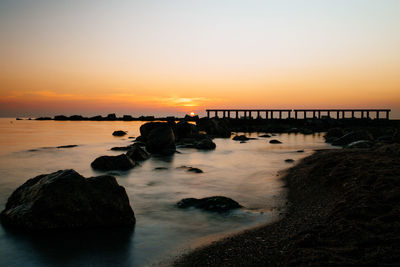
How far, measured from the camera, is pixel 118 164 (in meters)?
15.7

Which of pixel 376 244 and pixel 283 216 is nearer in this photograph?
pixel 376 244

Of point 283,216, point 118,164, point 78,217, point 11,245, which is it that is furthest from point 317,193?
point 118,164

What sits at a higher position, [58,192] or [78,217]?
[58,192]

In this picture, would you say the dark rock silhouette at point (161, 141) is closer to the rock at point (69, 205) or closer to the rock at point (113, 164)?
the rock at point (113, 164)

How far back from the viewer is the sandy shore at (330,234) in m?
4.61

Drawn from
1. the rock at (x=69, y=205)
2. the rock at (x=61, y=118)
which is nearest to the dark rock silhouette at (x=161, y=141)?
the rock at (x=69, y=205)

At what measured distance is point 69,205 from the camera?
699 centimetres

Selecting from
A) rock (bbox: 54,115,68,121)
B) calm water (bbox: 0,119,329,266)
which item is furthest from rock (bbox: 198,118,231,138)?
rock (bbox: 54,115,68,121)

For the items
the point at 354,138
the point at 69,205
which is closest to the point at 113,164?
the point at 69,205

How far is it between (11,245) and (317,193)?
8.34 m

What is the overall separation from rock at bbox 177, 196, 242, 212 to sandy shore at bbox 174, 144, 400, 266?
1606mm

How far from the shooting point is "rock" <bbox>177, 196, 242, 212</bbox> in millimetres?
8586

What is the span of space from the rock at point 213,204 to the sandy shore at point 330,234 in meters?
1.61

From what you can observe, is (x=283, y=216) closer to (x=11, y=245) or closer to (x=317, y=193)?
(x=317, y=193)
